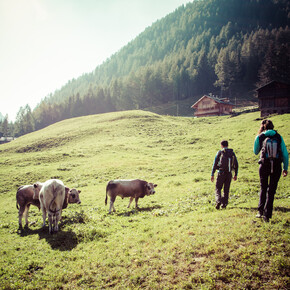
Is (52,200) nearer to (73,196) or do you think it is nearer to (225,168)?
(73,196)

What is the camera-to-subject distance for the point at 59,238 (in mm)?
8500

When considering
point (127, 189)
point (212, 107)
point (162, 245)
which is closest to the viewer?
point (162, 245)

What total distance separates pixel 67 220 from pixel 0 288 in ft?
17.2

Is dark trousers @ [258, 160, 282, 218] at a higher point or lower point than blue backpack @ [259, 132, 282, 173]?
lower

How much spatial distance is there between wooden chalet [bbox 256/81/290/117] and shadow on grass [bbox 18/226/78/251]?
56.0 meters

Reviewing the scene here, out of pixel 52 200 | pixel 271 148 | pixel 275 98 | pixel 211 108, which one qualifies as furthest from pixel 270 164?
pixel 211 108

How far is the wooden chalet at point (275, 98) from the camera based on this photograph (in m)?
51.7

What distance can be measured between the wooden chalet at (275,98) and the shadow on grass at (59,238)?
56022mm

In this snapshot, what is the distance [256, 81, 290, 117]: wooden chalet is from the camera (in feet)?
170

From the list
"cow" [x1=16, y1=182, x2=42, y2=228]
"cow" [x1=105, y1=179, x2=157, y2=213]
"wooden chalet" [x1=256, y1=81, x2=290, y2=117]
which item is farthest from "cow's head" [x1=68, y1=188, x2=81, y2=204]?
"wooden chalet" [x1=256, y1=81, x2=290, y2=117]

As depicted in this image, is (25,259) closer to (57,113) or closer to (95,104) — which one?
(95,104)

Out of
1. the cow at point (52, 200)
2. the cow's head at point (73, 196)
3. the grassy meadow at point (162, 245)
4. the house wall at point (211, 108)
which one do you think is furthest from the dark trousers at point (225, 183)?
the house wall at point (211, 108)

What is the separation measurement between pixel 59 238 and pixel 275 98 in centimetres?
6153

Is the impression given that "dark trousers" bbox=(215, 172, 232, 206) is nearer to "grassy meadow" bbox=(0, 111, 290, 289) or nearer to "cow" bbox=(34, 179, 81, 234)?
"grassy meadow" bbox=(0, 111, 290, 289)
